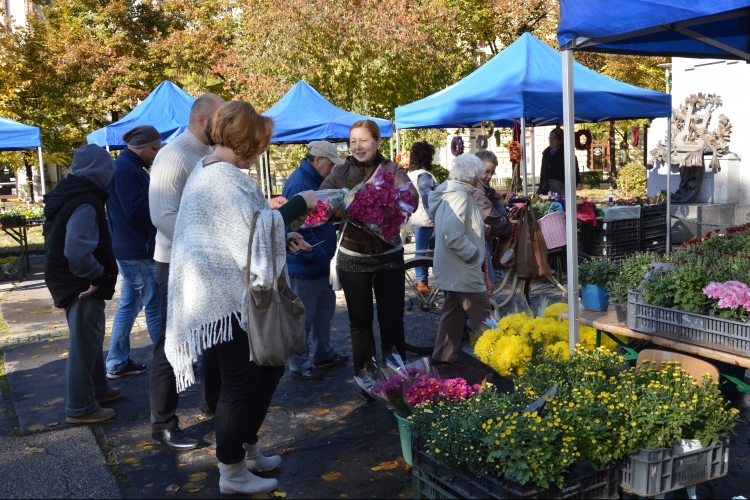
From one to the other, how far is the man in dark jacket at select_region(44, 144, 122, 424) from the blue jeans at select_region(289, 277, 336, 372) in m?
1.40

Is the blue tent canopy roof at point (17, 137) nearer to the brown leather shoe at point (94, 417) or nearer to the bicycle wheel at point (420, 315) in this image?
the bicycle wheel at point (420, 315)

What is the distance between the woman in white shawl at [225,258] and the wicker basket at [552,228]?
498 cm

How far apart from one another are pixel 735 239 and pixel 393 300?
2447 millimetres

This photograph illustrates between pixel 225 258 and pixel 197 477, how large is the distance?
Answer: 1.46 meters

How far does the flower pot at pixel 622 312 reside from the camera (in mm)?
4336

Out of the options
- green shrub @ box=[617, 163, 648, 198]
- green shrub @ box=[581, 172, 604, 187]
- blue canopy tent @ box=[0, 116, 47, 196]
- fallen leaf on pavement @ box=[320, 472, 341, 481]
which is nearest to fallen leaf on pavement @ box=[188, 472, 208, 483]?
fallen leaf on pavement @ box=[320, 472, 341, 481]

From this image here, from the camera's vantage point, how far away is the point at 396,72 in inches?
798

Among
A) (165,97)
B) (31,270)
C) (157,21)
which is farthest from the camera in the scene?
(157,21)

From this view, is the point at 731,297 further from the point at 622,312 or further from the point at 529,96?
the point at 529,96

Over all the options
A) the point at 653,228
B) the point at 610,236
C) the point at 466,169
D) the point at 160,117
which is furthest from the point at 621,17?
the point at 160,117

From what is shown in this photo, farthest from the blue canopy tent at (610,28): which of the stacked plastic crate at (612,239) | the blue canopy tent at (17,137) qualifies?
the blue canopy tent at (17,137)

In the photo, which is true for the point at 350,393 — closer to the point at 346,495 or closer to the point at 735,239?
the point at 346,495

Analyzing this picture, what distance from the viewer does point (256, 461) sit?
13.5 ft

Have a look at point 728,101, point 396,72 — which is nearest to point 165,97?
point 396,72
